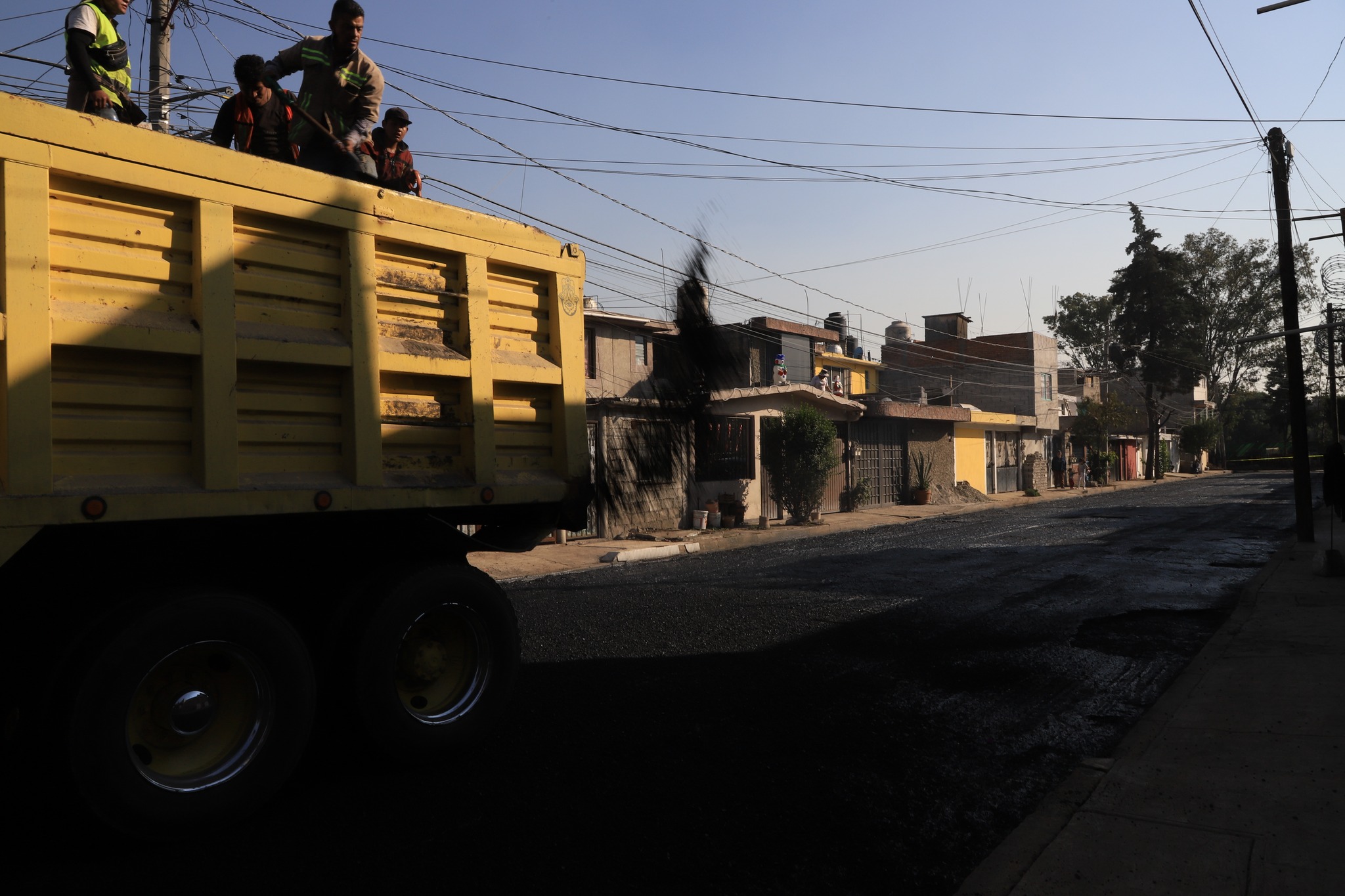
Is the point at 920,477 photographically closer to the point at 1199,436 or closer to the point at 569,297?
the point at 569,297

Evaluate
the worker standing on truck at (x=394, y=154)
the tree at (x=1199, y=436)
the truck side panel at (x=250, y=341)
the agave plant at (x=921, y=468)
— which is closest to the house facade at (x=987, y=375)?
the agave plant at (x=921, y=468)

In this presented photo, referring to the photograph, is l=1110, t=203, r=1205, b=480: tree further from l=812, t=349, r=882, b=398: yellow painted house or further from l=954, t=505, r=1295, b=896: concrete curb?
l=954, t=505, r=1295, b=896: concrete curb

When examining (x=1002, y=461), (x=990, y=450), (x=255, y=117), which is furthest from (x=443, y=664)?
(x=1002, y=461)

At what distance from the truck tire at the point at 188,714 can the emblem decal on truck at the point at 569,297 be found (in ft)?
7.50

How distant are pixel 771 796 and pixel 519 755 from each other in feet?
4.33

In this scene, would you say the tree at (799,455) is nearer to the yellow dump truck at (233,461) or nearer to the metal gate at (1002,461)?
the yellow dump truck at (233,461)

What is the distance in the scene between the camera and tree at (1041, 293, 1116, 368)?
6594 cm

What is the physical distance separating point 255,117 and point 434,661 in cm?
309

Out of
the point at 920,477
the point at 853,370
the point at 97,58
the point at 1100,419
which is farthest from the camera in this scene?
the point at 1100,419

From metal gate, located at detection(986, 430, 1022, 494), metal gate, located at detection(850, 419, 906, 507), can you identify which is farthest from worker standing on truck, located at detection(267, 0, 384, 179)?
metal gate, located at detection(986, 430, 1022, 494)

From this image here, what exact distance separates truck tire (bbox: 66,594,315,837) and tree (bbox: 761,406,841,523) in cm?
1997

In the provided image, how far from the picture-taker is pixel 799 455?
23500 mm

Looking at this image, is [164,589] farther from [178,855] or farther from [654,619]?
[654,619]

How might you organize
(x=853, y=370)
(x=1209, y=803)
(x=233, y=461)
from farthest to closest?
(x=853, y=370), (x=1209, y=803), (x=233, y=461)
